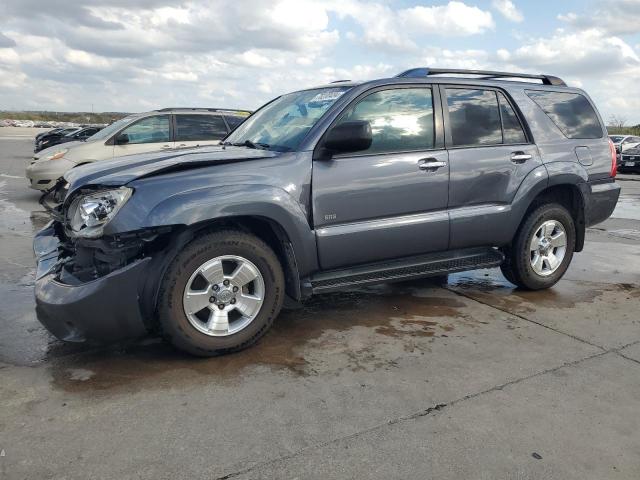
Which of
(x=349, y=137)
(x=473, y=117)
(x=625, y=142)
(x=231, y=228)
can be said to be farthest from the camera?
(x=625, y=142)

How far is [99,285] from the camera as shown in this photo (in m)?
3.23

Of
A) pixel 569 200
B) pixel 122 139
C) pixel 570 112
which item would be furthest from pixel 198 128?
pixel 569 200

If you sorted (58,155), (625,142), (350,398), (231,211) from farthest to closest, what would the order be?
(625,142) < (58,155) < (231,211) < (350,398)

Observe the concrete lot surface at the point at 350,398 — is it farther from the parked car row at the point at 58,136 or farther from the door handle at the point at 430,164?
Answer: the parked car row at the point at 58,136

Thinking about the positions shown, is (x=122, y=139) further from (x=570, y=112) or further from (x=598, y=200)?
(x=598, y=200)

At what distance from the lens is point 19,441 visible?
8.65 ft

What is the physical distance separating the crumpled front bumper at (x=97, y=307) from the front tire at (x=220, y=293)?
0.53ft

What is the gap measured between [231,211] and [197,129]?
270 inches

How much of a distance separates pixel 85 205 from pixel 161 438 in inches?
61.3

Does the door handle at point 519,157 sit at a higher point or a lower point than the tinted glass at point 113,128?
lower

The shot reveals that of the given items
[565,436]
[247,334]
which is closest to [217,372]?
[247,334]

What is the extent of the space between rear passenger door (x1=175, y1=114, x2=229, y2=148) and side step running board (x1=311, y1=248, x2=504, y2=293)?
6.16 metres

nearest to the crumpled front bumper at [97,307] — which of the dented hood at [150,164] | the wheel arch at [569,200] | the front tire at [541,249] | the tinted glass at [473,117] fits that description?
the dented hood at [150,164]

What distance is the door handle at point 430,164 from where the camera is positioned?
168 inches
